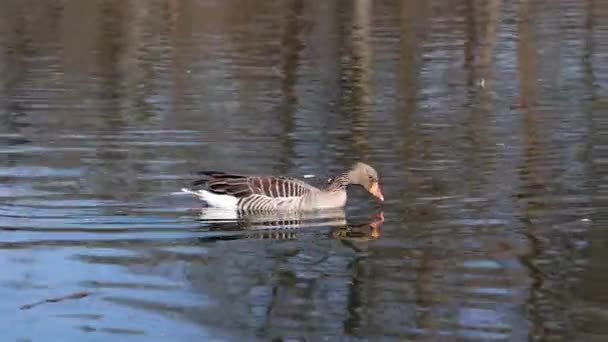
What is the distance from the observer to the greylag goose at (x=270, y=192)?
13.2 metres

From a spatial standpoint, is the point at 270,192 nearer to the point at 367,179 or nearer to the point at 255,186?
the point at 255,186

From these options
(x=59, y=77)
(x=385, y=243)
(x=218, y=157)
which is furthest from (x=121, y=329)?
(x=59, y=77)

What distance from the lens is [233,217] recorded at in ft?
43.3

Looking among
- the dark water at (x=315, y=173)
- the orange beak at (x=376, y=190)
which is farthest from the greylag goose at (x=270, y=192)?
the dark water at (x=315, y=173)

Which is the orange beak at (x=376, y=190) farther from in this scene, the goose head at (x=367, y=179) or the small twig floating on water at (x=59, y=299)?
the small twig floating on water at (x=59, y=299)

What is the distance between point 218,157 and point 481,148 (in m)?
3.21

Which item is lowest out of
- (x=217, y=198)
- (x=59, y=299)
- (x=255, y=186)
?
(x=59, y=299)

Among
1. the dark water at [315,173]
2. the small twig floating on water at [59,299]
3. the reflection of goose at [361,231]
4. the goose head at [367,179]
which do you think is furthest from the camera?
the goose head at [367,179]

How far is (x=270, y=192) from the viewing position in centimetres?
1323

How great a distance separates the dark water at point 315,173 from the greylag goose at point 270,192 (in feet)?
0.93

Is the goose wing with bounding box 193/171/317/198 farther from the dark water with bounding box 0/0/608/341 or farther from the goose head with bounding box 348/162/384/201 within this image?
the goose head with bounding box 348/162/384/201

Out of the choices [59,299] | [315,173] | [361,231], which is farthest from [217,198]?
[59,299]

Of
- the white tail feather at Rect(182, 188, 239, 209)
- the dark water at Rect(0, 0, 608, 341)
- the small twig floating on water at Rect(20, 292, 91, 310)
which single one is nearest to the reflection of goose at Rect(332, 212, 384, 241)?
the dark water at Rect(0, 0, 608, 341)

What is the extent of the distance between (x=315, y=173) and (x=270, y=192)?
2054 millimetres
